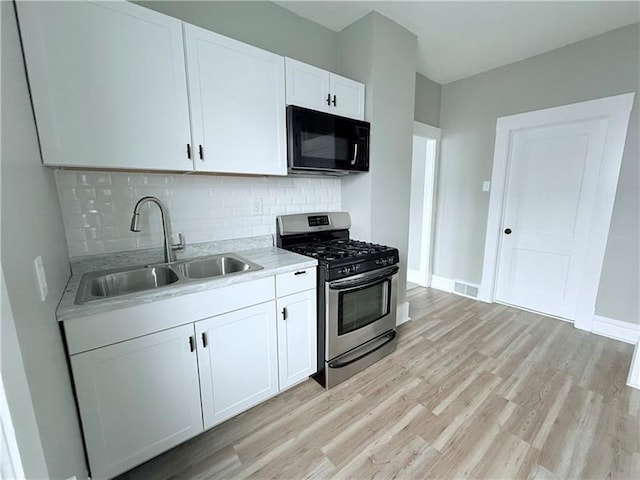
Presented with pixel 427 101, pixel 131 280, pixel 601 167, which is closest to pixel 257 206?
pixel 131 280

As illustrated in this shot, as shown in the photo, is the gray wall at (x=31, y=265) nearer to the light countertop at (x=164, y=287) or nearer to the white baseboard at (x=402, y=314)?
the light countertop at (x=164, y=287)

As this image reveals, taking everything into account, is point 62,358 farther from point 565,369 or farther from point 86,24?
point 565,369

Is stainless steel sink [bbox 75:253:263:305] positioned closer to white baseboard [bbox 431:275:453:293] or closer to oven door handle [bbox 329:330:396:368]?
oven door handle [bbox 329:330:396:368]

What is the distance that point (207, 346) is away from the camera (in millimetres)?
1438

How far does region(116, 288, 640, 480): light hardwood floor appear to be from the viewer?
4.55 ft

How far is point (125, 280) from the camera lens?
160 centimetres

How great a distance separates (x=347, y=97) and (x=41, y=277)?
2.15 meters

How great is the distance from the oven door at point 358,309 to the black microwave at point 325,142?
87 cm

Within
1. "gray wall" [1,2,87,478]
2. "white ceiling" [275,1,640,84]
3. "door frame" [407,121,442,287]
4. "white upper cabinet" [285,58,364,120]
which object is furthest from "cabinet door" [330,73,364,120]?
"gray wall" [1,2,87,478]

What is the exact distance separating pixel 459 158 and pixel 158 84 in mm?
3375

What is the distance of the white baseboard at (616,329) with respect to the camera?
2470 mm

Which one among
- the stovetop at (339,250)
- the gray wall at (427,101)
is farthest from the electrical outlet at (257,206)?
the gray wall at (427,101)

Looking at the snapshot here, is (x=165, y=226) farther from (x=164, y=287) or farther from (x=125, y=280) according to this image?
(x=164, y=287)

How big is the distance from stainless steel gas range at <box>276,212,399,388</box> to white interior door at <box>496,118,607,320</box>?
194cm
